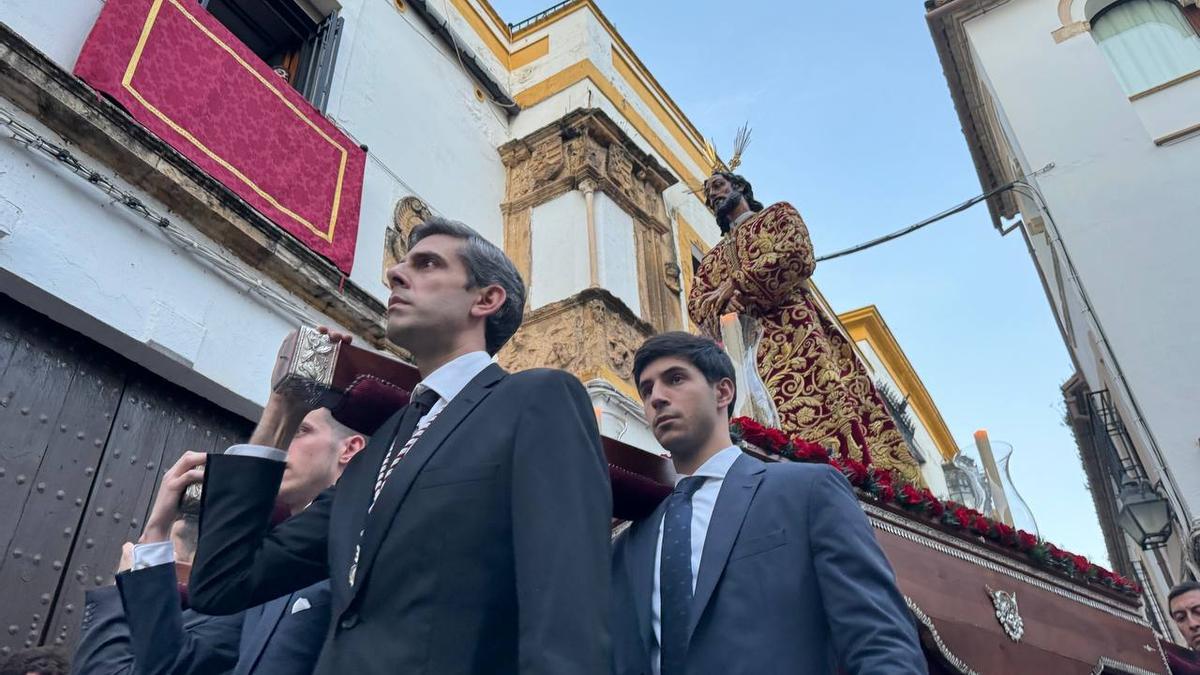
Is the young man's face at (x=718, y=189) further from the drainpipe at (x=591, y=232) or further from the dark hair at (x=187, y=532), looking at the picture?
the drainpipe at (x=591, y=232)

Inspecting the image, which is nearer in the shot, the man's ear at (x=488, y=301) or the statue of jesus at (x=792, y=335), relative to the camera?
the man's ear at (x=488, y=301)

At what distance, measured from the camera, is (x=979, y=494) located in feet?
13.1

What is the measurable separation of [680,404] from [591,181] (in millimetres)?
6095

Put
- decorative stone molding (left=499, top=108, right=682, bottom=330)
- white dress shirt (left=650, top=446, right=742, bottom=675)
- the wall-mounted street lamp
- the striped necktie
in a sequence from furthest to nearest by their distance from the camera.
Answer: decorative stone molding (left=499, top=108, right=682, bottom=330), the wall-mounted street lamp, white dress shirt (left=650, top=446, right=742, bottom=675), the striped necktie

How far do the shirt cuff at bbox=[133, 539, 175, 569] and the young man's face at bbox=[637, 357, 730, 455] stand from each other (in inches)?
40.9

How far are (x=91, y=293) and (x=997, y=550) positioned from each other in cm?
405

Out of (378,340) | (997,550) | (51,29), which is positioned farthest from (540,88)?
(997,550)

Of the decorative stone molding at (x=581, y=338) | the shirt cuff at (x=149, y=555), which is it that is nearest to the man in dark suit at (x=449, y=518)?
the shirt cuff at (x=149, y=555)

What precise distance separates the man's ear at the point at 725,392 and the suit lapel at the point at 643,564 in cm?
33

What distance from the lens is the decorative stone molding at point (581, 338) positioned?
665 cm

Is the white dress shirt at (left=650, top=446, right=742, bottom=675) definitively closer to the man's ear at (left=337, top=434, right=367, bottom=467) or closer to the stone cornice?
the man's ear at (left=337, top=434, right=367, bottom=467)

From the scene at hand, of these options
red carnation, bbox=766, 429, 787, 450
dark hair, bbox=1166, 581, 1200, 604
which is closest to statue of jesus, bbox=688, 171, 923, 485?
red carnation, bbox=766, 429, 787, 450

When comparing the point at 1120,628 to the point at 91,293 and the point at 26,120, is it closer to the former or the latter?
the point at 91,293

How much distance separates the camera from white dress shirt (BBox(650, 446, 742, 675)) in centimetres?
158
